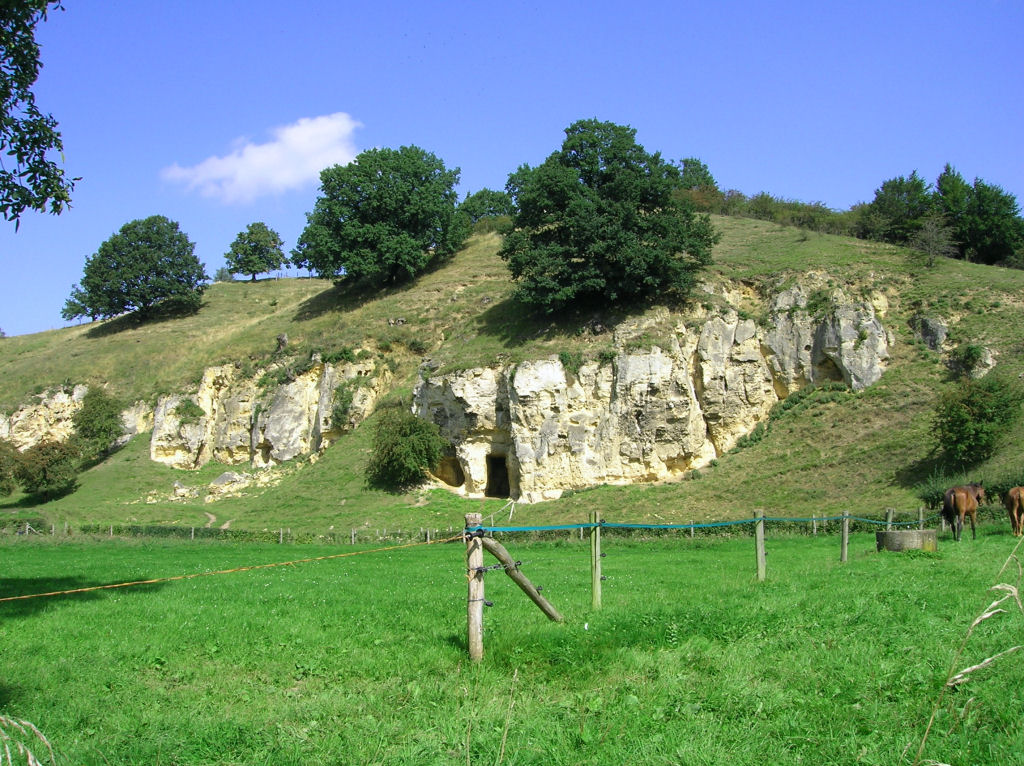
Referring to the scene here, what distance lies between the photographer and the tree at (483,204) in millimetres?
82250

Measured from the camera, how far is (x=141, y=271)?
77062mm

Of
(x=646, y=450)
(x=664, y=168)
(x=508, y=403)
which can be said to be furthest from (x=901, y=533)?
(x=664, y=168)

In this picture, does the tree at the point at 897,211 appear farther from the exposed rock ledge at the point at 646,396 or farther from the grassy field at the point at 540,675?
the grassy field at the point at 540,675

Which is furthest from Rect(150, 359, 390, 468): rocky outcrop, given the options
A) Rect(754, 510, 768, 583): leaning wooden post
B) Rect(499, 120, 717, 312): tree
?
Rect(754, 510, 768, 583): leaning wooden post

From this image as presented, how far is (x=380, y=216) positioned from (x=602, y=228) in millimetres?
26742

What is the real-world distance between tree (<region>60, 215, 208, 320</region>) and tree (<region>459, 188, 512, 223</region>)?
97.8ft

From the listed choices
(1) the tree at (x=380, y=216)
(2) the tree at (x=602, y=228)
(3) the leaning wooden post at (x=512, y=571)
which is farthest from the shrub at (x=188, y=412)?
(3) the leaning wooden post at (x=512, y=571)

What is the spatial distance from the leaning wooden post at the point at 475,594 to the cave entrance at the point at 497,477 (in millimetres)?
38870

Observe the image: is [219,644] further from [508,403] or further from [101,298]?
[101,298]

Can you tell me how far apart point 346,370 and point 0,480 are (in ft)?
78.2

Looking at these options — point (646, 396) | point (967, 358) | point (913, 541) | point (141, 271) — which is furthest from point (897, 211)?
point (141, 271)

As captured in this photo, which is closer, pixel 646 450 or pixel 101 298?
pixel 646 450

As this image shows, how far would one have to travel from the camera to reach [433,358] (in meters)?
49.9

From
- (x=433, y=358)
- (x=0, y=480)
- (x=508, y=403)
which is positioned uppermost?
(x=433, y=358)
